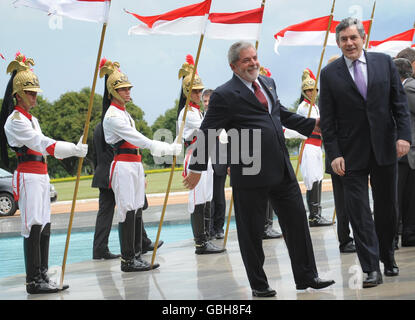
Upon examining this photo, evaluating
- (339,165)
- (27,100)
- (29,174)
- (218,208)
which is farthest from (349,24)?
(218,208)

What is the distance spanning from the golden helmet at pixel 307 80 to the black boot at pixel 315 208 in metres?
1.44

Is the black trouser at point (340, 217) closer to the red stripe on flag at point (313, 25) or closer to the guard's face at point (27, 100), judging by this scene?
the red stripe on flag at point (313, 25)

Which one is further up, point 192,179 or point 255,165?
point 255,165

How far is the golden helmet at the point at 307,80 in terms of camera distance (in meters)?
10.1

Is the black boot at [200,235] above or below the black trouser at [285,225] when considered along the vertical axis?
below

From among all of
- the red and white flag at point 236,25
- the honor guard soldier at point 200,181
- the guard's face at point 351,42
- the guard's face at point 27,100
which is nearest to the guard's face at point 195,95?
the honor guard soldier at point 200,181

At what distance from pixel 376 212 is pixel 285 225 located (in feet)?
2.92

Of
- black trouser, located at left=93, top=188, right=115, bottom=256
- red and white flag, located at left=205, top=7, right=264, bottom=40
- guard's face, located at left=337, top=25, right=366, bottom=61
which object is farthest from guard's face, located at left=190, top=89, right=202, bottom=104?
guard's face, located at left=337, top=25, right=366, bottom=61

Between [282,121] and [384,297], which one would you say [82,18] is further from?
[384,297]

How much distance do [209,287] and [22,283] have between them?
216 cm

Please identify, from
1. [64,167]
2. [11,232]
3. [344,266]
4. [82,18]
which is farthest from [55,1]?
[64,167]

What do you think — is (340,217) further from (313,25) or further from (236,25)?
(313,25)

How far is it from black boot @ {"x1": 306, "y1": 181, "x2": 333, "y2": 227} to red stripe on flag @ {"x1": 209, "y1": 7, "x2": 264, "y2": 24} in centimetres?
318

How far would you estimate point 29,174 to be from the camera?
602cm
